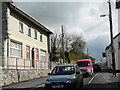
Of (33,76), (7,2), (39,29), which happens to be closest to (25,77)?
(33,76)

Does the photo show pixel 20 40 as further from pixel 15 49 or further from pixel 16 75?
pixel 16 75

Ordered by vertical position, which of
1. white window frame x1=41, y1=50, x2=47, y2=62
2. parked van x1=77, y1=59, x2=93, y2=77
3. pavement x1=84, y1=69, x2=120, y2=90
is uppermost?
white window frame x1=41, y1=50, x2=47, y2=62

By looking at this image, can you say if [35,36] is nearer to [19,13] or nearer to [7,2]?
[19,13]

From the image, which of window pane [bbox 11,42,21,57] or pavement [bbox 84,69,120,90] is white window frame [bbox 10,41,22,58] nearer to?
window pane [bbox 11,42,21,57]

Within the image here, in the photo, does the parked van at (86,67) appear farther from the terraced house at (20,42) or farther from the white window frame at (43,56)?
the white window frame at (43,56)

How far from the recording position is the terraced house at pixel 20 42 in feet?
67.2

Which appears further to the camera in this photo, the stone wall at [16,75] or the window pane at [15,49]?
the window pane at [15,49]

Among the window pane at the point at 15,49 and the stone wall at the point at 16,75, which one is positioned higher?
the window pane at the point at 15,49

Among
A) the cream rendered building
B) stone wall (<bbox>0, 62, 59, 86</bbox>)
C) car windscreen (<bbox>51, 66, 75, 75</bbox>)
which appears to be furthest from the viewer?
the cream rendered building

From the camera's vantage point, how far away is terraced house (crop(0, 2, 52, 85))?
2048cm

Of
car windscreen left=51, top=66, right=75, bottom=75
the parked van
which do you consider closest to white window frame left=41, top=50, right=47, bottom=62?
the parked van

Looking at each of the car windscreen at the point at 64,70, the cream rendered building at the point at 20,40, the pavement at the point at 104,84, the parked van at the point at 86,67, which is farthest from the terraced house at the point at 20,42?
the pavement at the point at 104,84

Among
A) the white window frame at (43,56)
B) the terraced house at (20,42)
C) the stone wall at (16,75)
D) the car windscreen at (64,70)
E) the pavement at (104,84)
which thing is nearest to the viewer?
the car windscreen at (64,70)

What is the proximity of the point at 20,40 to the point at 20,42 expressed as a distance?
27 cm
